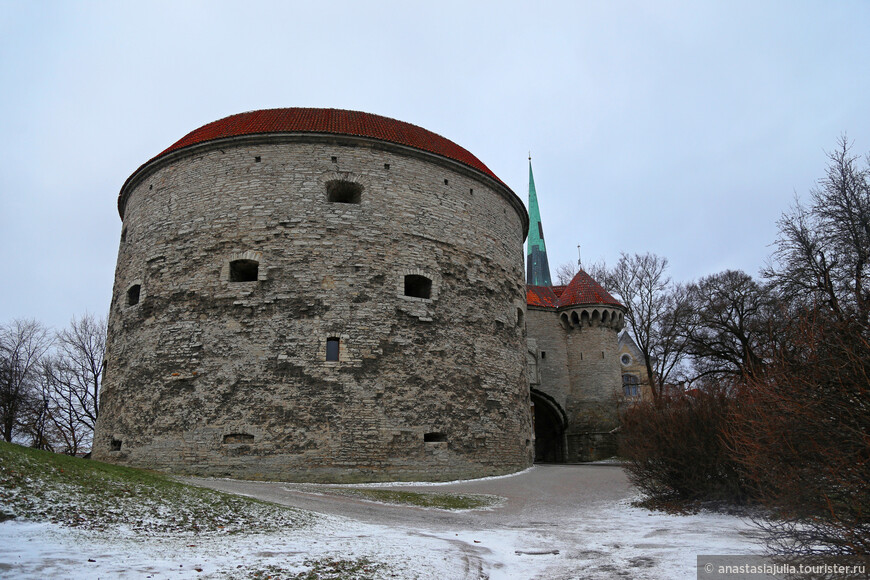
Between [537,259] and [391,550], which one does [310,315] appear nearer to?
[391,550]

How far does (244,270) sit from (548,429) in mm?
16555

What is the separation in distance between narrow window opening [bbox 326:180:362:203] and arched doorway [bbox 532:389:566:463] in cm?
1301

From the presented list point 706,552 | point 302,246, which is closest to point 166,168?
point 302,246

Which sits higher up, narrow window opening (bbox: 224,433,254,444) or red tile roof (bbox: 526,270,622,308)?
red tile roof (bbox: 526,270,622,308)

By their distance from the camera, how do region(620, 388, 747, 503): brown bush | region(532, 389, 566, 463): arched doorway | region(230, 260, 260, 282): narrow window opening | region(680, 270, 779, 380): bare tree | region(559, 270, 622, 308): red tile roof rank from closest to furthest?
region(620, 388, 747, 503): brown bush, region(230, 260, 260, 282): narrow window opening, region(680, 270, 779, 380): bare tree, region(532, 389, 566, 463): arched doorway, region(559, 270, 622, 308): red tile roof

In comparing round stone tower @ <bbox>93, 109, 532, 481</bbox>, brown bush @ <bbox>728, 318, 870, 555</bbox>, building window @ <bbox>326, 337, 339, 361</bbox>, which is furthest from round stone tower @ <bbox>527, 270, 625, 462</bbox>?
brown bush @ <bbox>728, 318, 870, 555</bbox>

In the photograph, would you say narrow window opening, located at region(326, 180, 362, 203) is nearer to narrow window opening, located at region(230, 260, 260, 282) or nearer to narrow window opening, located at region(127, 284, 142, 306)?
narrow window opening, located at region(230, 260, 260, 282)

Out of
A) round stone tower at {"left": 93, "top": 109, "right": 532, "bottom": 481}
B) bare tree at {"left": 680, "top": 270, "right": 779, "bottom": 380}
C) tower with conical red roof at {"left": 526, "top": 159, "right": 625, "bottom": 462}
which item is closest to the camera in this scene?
round stone tower at {"left": 93, "top": 109, "right": 532, "bottom": 481}

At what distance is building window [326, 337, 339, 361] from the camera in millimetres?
12219

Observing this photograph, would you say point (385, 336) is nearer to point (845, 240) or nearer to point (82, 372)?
point (845, 240)

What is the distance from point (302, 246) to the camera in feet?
42.1

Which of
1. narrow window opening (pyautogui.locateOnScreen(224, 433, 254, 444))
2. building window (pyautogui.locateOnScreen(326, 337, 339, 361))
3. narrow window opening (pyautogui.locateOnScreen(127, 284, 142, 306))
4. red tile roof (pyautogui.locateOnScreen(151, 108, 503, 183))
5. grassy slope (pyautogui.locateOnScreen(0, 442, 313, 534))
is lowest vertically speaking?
grassy slope (pyautogui.locateOnScreen(0, 442, 313, 534))

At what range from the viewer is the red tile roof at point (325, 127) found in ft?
45.8

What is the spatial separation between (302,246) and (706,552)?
32.1 feet
